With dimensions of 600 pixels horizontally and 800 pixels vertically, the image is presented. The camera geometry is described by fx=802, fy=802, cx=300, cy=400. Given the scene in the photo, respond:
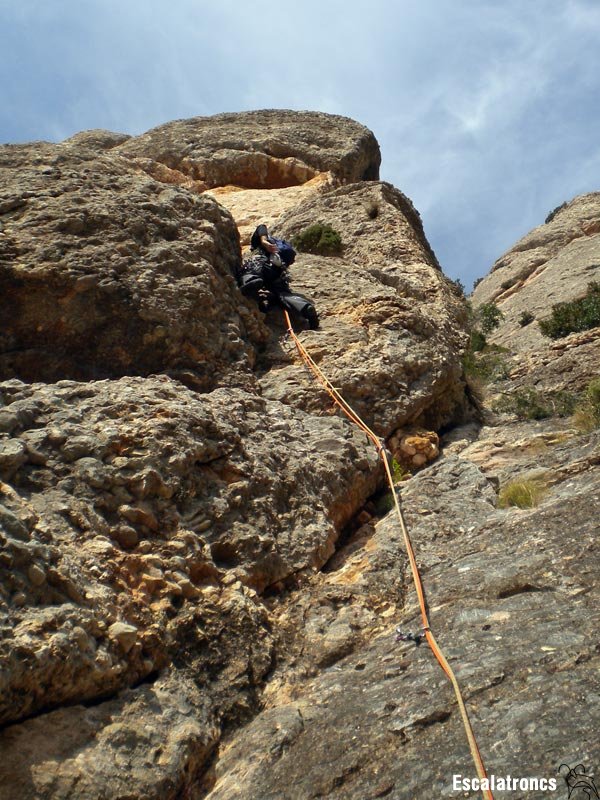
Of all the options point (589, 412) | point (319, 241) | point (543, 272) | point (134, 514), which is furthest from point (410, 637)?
point (543, 272)

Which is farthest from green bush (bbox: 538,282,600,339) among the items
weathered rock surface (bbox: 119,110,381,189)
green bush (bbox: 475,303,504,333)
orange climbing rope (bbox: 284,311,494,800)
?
weathered rock surface (bbox: 119,110,381,189)

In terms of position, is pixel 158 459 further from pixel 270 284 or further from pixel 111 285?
pixel 270 284

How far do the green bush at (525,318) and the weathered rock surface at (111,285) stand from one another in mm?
8764

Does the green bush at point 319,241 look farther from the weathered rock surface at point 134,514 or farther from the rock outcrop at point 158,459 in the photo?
the weathered rock surface at point 134,514

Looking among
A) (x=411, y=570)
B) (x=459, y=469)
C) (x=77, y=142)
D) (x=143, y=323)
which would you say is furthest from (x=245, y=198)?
(x=411, y=570)

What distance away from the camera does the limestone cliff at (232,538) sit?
15.9ft

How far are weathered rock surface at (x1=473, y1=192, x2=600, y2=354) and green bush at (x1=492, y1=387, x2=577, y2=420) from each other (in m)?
3.23

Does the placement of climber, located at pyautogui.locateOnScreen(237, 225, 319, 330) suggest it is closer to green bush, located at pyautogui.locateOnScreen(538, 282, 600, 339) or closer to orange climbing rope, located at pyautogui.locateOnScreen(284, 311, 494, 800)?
orange climbing rope, located at pyautogui.locateOnScreen(284, 311, 494, 800)

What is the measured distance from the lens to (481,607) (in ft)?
19.7

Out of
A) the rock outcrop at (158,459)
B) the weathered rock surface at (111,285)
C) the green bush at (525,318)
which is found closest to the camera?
the rock outcrop at (158,459)

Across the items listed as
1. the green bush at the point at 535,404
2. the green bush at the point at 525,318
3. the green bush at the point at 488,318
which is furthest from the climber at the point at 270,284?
the green bush at the point at 488,318

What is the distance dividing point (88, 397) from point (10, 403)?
71cm

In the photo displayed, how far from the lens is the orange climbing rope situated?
444cm

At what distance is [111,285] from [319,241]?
23.4ft
